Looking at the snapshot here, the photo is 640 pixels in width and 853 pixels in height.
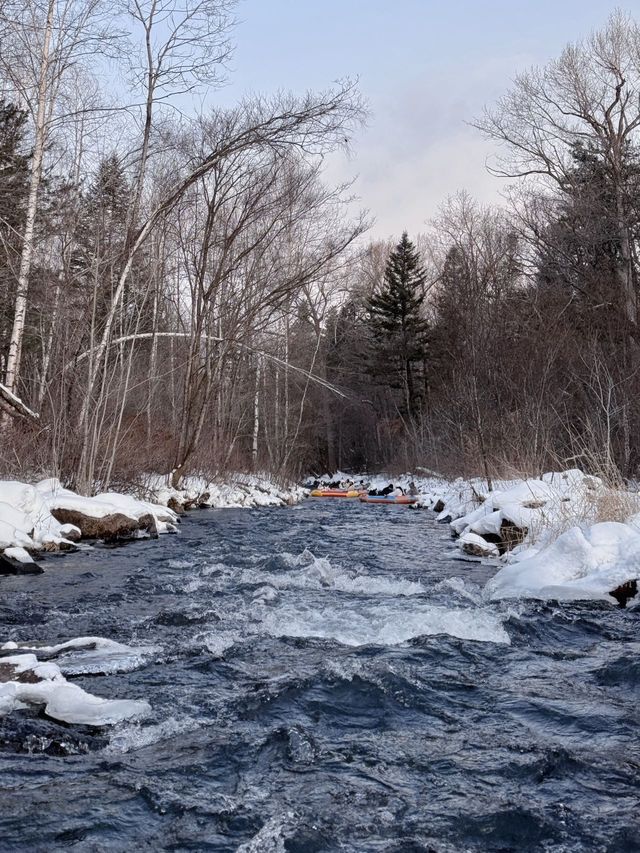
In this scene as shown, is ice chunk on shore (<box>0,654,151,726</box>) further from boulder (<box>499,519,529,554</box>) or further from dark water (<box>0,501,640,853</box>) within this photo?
boulder (<box>499,519,529,554</box>)

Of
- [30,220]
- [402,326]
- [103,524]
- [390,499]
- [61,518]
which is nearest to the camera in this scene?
[61,518]

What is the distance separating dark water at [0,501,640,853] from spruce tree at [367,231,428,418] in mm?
26785

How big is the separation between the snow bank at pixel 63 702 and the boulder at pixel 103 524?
20.3 ft

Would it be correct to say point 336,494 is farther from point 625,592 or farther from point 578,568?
point 625,592

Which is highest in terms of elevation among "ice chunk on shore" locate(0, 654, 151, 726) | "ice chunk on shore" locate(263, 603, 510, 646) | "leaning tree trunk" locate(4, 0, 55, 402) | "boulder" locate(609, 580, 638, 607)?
"leaning tree trunk" locate(4, 0, 55, 402)

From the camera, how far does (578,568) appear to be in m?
6.10

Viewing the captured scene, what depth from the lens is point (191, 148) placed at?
12.7 meters

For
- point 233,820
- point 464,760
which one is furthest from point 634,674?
point 233,820

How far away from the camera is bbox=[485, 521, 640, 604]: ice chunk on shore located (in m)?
5.76

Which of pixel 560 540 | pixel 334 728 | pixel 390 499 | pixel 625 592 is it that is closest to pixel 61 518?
pixel 560 540

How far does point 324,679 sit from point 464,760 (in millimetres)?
1065

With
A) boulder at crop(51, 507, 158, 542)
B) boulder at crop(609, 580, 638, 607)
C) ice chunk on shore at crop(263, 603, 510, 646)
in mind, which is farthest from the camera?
boulder at crop(51, 507, 158, 542)

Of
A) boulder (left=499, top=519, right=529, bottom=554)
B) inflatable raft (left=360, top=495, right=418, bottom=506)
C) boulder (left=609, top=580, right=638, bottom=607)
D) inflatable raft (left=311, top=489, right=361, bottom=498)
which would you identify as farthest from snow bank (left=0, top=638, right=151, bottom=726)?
inflatable raft (left=311, top=489, right=361, bottom=498)

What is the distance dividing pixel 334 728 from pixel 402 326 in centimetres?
3031
